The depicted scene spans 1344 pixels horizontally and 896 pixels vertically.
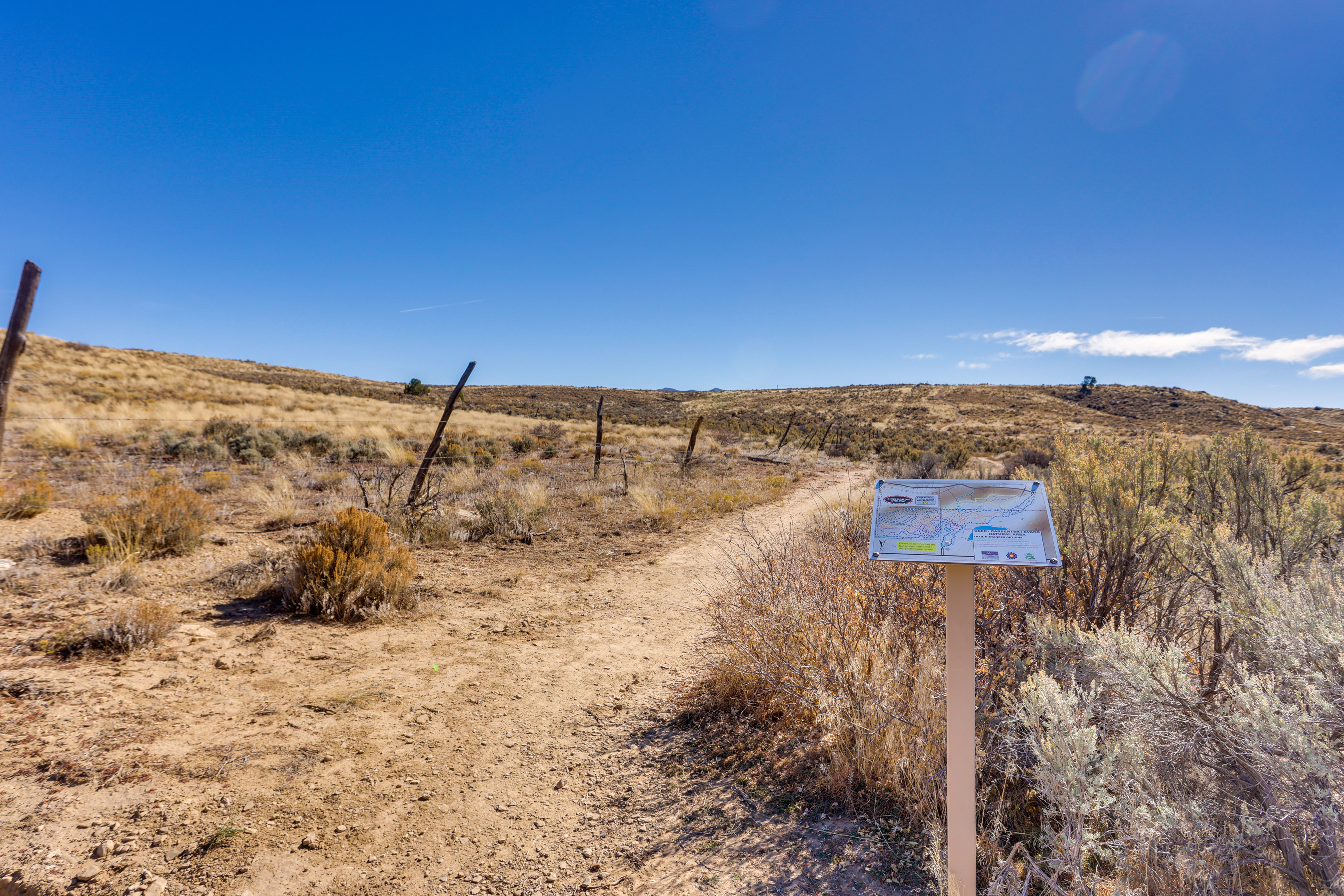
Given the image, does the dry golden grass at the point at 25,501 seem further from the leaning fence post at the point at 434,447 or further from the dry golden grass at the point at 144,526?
the leaning fence post at the point at 434,447

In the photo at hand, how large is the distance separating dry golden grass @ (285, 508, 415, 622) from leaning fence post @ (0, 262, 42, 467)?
100 inches

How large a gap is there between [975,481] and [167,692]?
202 inches

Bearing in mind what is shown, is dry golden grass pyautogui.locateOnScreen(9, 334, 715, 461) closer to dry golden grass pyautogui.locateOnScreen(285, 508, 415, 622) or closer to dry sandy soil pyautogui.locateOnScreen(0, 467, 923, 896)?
dry golden grass pyautogui.locateOnScreen(285, 508, 415, 622)

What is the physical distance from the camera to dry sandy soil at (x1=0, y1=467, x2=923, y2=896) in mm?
2518

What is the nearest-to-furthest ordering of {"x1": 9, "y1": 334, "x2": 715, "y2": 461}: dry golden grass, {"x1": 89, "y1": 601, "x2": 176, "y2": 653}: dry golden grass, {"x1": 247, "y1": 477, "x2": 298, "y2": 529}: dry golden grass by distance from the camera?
{"x1": 89, "y1": 601, "x2": 176, "y2": 653}: dry golden grass
{"x1": 247, "y1": 477, "x2": 298, "y2": 529}: dry golden grass
{"x1": 9, "y1": 334, "x2": 715, "y2": 461}: dry golden grass

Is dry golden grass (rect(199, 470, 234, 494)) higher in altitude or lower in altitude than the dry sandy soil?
higher

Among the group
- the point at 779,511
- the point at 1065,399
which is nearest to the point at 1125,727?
the point at 779,511

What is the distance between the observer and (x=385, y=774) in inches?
125

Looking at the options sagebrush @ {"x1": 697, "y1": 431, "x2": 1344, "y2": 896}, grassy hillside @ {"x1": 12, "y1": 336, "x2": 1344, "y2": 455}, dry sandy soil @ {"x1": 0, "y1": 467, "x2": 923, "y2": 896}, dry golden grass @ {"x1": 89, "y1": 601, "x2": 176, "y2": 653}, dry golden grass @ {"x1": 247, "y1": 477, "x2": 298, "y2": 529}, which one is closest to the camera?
sagebrush @ {"x1": 697, "y1": 431, "x2": 1344, "y2": 896}

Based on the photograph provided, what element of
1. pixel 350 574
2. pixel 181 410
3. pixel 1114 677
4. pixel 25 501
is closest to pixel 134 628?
pixel 350 574

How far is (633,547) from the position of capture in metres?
8.52

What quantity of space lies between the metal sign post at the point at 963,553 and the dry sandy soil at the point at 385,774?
0.65 metres

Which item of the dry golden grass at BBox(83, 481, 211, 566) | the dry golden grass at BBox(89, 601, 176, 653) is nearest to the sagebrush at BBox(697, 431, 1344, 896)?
the dry golden grass at BBox(89, 601, 176, 653)

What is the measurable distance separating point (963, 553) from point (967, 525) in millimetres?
130
